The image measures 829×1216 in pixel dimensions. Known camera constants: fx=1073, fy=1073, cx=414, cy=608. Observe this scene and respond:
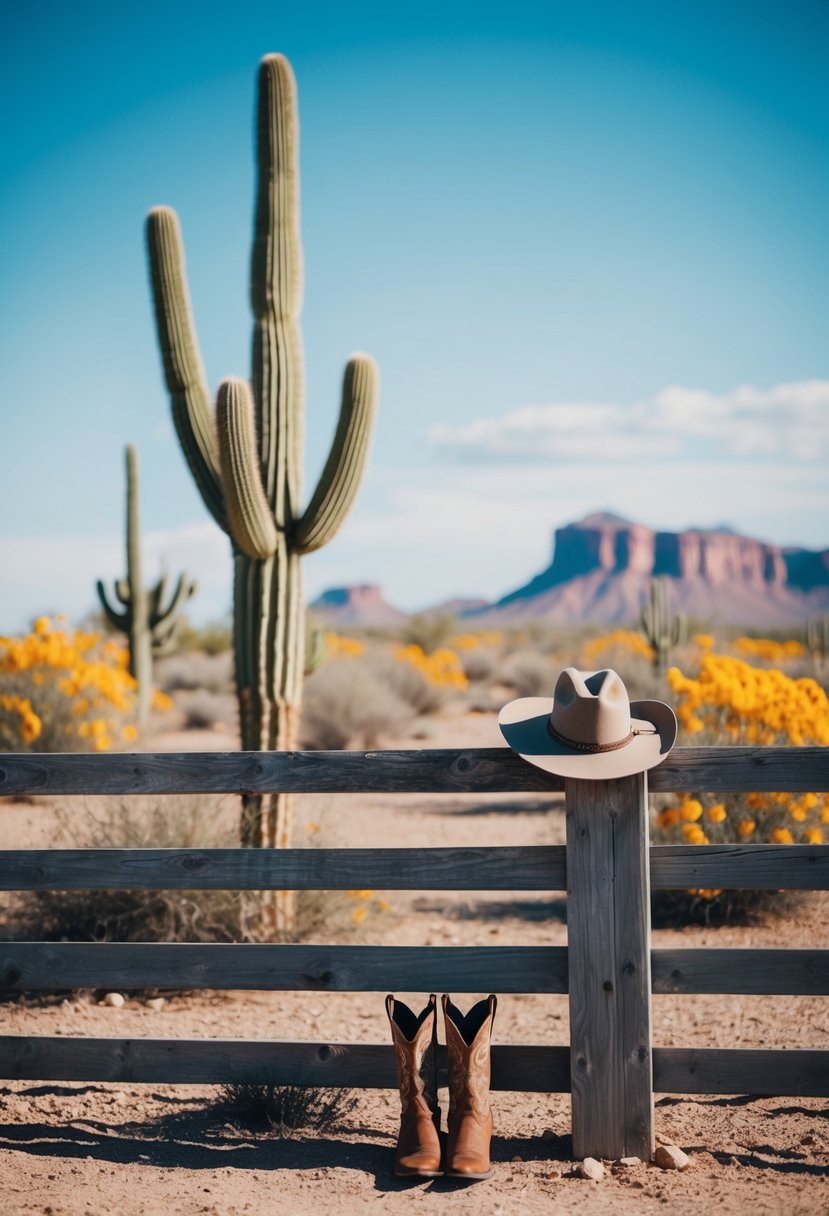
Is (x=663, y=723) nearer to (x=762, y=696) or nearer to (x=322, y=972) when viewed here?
(x=322, y=972)

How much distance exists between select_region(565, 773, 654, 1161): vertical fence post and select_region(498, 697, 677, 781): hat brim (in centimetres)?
8

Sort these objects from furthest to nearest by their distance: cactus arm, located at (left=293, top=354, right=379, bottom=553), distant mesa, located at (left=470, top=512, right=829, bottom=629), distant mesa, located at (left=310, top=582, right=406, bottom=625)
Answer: distant mesa, located at (left=310, top=582, right=406, bottom=625) < distant mesa, located at (left=470, top=512, right=829, bottom=629) < cactus arm, located at (left=293, top=354, right=379, bottom=553)

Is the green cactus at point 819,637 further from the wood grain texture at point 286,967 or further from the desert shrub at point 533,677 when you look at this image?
the wood grain texture at point 286,967

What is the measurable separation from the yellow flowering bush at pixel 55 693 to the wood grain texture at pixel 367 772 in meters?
7.80

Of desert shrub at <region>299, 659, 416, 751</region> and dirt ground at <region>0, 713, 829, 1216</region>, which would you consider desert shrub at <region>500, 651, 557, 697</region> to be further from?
dirt ground at <region>0, 713, 829, 1216</region>

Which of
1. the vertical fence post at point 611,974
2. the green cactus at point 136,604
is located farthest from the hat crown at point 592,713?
the green cactus at point 136,604

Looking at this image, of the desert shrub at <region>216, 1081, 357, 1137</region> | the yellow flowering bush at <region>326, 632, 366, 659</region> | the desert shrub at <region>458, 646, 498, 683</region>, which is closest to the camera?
the desert shrub at <region>216, 1081, 357, 1137</region>

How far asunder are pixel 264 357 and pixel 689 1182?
211 inches

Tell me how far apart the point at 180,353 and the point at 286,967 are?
4.53 meters

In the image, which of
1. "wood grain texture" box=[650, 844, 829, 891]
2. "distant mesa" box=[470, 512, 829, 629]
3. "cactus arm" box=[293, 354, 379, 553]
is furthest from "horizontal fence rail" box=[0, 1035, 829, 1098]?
"distant mesa" box=[470, 512, 829, 629]

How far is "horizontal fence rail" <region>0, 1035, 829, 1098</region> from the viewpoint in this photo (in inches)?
149

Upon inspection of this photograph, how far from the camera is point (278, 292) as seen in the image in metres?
7.21

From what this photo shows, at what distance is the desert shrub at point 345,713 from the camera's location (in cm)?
1650

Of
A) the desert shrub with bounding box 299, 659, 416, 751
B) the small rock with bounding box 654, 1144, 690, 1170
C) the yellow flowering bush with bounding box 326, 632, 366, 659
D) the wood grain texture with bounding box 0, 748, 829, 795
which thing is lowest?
the small rock with bounding box 654, 1144, 690, 1170
